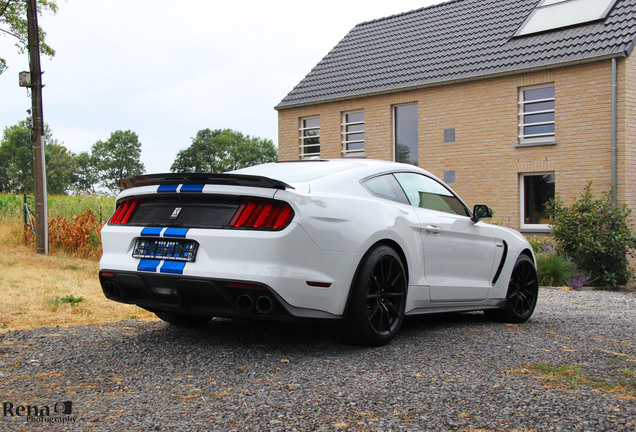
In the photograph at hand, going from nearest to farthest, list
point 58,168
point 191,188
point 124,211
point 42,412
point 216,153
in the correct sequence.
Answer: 1. point 42,412
2. point 191,188
3. point 124,211
4. point 58,168
5. point 216,153

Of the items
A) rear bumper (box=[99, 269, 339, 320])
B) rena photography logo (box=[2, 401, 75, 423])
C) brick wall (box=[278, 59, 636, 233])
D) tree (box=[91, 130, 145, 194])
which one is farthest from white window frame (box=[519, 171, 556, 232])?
tree (box=[91, 130, 145, 194])

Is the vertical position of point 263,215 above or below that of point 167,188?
below

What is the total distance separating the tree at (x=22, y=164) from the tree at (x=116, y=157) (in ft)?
34.7

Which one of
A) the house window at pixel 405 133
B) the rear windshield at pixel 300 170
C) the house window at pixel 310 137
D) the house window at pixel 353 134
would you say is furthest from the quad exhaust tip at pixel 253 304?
the house window at pixel 310 137

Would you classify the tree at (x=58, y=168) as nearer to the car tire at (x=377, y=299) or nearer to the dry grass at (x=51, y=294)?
the dry grass at (x=51, y=294)

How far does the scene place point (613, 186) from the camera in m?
14.8

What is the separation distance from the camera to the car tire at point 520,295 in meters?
6.54

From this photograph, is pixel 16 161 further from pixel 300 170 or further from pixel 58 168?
pixel 300 170

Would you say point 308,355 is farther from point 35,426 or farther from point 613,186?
point 613,186

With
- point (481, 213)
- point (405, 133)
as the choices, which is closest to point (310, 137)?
point (405, 133)

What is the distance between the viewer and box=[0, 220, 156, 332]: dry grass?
6.42 m

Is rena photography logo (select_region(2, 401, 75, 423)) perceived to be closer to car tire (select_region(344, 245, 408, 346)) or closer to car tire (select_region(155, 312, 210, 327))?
car tire (select_region(344, 245, 408, 346))

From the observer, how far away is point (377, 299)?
15.8 ft

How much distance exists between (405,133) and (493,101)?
311 centimetres
